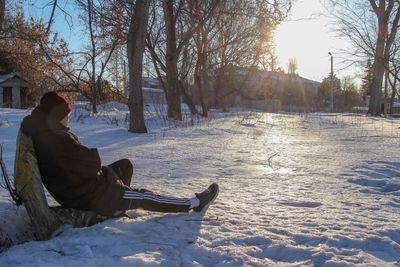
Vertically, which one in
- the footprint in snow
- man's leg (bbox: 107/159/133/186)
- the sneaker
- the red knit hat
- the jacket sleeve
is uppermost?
the red knit hat

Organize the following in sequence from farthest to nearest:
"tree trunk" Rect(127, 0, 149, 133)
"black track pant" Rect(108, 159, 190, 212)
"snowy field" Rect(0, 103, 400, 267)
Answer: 1. "tree trunk" Rect(127, 0, 149, 133)
2. "black track pant" Rect(108, 159, 190, 212)
3. "snowy field" Rect(0, 103, 400, 267)

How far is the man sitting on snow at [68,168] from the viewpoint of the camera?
3.47 metres

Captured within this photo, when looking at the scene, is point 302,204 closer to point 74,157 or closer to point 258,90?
point 74,157

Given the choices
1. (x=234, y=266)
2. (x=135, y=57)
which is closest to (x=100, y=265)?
(x=234, y=266)

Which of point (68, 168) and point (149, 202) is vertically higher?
point (68, 168)

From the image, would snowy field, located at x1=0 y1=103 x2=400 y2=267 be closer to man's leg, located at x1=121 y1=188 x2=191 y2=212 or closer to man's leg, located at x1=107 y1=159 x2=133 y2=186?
man's leg, located at x1=121 y1=188 x2=191 y2=212

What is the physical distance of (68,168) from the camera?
3523 millimetres

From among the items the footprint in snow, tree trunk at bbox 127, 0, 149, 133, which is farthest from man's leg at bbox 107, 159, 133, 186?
tree trunk at bbox 127, 0, 149, 133

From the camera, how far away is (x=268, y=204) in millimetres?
4320

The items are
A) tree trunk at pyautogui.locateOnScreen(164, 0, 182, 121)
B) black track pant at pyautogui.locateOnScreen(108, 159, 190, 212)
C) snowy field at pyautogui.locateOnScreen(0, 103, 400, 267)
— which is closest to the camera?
snowy field at pyautogui.locateOnScreen(0, 103, 400, 267)

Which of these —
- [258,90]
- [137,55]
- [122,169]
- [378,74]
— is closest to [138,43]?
[137,55]

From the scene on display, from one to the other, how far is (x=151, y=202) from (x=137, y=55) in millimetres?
7256

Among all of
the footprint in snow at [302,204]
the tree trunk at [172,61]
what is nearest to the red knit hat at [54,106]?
the footprint in snow at [302,204]

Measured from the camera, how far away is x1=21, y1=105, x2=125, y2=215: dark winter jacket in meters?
3.46
